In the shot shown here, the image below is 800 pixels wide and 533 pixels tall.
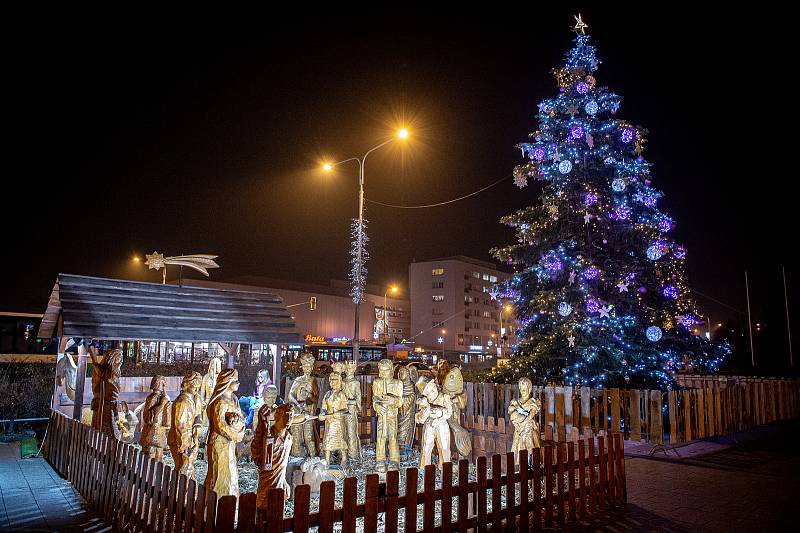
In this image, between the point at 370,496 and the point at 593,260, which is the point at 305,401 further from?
the point at 593,260

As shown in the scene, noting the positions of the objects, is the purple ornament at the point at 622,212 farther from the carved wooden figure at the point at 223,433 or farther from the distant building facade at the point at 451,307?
the distant building facade at the point at 451,307

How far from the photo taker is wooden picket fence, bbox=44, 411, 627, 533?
428 centimetres

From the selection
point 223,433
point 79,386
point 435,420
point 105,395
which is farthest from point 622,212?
point 79,386

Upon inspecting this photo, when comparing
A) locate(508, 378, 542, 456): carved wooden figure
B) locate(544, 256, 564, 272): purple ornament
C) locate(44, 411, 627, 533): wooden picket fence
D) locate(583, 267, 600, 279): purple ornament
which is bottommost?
locate(44, 411, 627, 533): wooden picket fence

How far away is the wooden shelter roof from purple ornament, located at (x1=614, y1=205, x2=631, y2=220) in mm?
9567

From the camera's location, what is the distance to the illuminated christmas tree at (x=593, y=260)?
1490 cm

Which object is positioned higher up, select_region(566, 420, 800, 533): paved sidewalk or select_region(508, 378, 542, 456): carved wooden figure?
select_region(508, 378, 542, 456): carved wooden figure

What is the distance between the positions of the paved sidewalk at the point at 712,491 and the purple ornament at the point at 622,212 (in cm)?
628

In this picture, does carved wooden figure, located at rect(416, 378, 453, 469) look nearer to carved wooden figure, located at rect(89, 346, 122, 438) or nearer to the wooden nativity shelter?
the wooden nativity shelter

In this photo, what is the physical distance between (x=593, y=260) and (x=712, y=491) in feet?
27.1

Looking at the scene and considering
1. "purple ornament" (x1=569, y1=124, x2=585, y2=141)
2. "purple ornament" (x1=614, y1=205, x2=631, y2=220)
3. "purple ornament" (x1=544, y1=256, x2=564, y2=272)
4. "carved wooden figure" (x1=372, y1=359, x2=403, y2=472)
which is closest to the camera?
"carved wooden figure" (x1=372, y1=359, x2=403, y2=472)

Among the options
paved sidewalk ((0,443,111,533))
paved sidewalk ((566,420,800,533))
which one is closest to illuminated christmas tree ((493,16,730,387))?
paved sidewalk ((566,420,800,533))

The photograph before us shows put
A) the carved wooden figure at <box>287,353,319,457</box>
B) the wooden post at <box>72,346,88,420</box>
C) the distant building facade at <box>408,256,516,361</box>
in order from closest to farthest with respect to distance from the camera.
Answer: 1. the carved wooden figure at <box>287,353,319,457</box>
2. the wooden post at <box>72,346,88,420</box>
3. the distant building facade at <box>408,256,516,361</box>

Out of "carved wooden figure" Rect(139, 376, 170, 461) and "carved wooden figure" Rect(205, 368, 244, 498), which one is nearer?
"carved wooden figure" Rect(205, 368, 244, 498)
